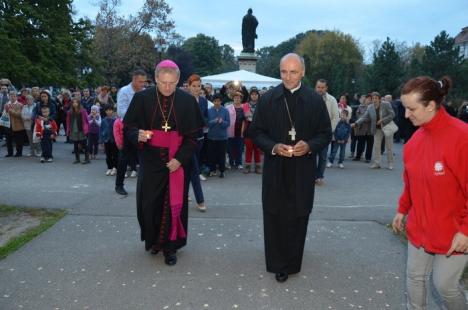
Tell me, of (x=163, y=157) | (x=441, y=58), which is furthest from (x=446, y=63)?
(x=163, y=157)

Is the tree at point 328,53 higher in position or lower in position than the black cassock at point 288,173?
higher

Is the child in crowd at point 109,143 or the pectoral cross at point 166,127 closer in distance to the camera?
the pectoral cross at point 166,127

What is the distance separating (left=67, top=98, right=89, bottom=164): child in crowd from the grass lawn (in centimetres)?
465

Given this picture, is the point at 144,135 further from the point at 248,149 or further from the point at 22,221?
the point at 248,149

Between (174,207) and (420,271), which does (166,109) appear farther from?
(420,271)

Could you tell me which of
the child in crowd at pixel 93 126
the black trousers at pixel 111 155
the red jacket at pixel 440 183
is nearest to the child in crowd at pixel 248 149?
the black trousers at pixel 111 155

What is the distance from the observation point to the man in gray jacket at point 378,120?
11328mm

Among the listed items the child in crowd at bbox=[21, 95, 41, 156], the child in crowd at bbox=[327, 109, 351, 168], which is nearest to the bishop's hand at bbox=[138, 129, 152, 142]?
the child in crowd at bbox=[327, 109, 351, 168]

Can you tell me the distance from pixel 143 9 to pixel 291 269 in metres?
35.0

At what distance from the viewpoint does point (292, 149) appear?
4.04 m

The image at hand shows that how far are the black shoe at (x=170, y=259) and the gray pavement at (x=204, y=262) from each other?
56 millimetres

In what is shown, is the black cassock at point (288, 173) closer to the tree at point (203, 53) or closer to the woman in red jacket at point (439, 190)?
the woman in red jacket at point (439, 190)

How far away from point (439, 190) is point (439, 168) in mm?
138

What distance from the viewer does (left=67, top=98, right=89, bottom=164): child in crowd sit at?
1121 cm
